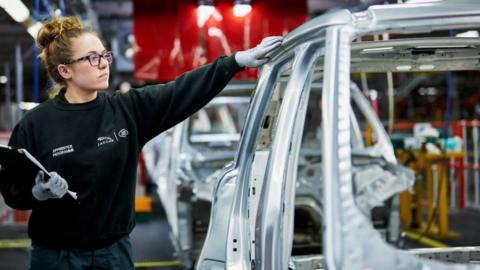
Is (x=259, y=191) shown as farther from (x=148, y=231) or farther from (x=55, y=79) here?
(x=148, y=231)

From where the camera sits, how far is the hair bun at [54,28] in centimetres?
234

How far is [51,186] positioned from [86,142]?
27cm

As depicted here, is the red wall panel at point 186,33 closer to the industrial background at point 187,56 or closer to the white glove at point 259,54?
the industrial background at point 187,56

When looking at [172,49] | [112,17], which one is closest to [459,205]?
[172,49]

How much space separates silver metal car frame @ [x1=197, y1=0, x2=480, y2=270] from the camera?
1532 mm

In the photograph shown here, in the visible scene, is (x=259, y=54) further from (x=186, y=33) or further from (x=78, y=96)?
(x=186, y=33)

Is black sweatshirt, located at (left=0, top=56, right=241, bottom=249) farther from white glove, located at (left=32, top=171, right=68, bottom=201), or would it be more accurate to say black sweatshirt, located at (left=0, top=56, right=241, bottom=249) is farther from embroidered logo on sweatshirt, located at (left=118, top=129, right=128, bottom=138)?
white glove, located at (left=32, top=171, right=68, bottom=201)

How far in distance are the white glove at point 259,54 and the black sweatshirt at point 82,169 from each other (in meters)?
0.51

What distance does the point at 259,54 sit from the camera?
231 centimetres

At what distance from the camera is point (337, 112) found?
1615 mm

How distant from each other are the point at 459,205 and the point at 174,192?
525 centimetres

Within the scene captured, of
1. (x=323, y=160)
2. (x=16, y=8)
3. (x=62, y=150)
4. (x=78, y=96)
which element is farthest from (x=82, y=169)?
(x=16, y=8)

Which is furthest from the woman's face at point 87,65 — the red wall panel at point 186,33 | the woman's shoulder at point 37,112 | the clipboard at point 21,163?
the red wall panel at point 186,33

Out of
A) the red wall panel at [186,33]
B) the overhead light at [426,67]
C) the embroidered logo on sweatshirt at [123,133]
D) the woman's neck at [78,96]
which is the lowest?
the embroidered logo on sweatshirt at [123,133]
